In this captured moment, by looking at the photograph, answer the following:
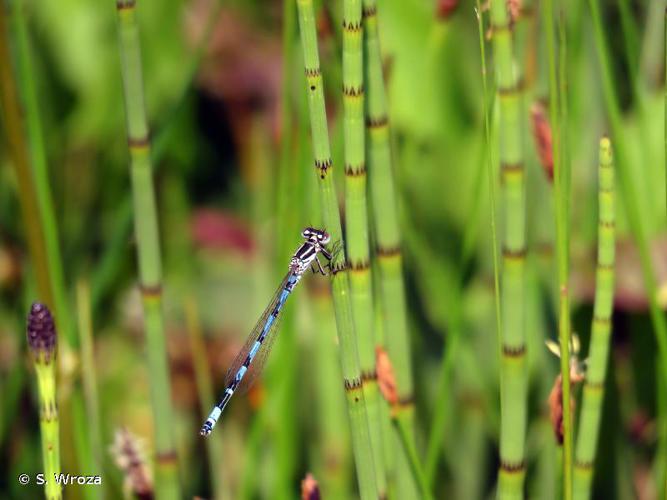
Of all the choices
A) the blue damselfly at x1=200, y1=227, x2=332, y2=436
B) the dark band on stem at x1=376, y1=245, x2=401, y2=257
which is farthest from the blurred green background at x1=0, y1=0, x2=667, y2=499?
the dark band on stem at x1=376, y1=245, x2=401, y2=257

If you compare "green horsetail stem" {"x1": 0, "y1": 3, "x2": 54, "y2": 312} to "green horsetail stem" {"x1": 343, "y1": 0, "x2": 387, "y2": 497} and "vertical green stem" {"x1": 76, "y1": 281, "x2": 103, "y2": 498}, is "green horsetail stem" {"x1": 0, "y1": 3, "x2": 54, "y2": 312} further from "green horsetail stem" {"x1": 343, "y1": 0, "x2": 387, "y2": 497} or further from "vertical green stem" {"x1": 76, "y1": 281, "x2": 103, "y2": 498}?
"green horsetail stem" {"x1": 343, "y1": 0, "x2": 387, "y2": 497}

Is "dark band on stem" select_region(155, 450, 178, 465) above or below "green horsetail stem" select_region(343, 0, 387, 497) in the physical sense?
below

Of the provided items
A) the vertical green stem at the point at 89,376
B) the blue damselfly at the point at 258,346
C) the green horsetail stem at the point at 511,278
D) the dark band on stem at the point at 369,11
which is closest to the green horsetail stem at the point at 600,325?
the green horsetail stem at the point at 511,278

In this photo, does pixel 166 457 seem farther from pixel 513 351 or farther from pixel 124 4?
pixel 124 4

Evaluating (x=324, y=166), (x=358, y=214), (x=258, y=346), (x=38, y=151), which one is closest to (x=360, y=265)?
(x=358, y=214)

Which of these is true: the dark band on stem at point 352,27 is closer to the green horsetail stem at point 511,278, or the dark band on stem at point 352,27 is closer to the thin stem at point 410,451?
the green horsetail stem at point 511,278

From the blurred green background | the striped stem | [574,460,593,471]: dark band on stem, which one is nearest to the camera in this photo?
[574,460,593,471]: dark band on stem

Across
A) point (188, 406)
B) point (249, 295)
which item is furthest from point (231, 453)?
point (249, 295)

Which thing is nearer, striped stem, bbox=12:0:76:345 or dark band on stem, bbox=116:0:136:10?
dark band on stem, bbox=116:0:136:10
